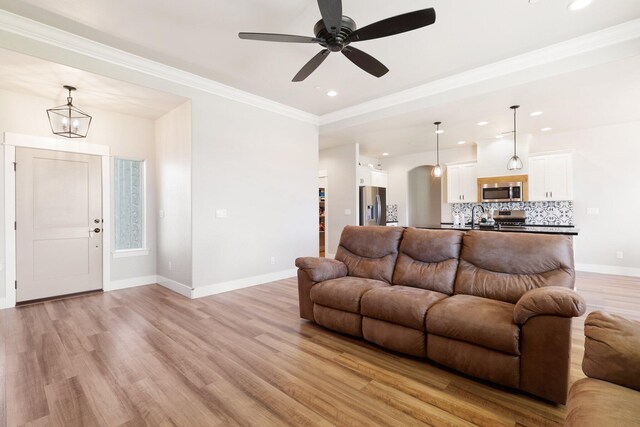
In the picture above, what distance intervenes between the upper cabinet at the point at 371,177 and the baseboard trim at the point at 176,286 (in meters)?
4.42

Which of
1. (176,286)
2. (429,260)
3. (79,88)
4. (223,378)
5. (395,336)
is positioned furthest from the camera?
(176,286)

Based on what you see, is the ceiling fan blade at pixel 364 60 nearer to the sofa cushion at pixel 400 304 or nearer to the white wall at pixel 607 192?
the sofa cushion at pixel 400 304

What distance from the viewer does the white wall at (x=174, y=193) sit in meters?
4.31

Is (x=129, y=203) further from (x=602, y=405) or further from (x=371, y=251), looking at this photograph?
(x=602, y=405)

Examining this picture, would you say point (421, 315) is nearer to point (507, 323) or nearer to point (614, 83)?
point (507, 323)

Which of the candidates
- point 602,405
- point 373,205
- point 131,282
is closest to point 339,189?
Answer: point 373,205

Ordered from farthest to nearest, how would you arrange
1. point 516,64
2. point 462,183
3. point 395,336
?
point 462,183 → point 516,64 → point 395,336

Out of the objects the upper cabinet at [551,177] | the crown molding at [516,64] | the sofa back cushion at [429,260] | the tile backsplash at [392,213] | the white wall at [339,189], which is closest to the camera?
the sofa back cushion at [429,260]

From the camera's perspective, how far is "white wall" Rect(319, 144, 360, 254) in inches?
273

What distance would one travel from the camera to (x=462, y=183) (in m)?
7.35

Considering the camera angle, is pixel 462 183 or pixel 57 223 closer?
pixel 57 223

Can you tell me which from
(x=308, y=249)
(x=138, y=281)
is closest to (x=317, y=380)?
(x=308, y=249)

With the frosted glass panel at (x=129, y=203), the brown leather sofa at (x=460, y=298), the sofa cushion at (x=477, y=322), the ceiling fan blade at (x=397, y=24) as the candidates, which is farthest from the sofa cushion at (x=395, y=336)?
the frosted glass panel at (x=129, y=203)

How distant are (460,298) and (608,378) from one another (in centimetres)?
118
